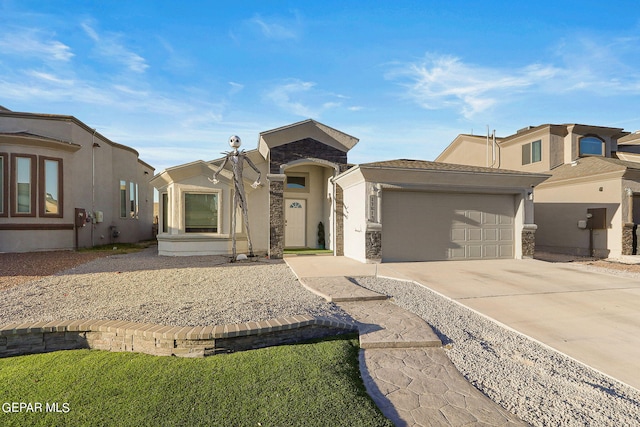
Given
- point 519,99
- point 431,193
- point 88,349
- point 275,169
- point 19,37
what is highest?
point 19,37

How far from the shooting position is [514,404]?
9.18 feet

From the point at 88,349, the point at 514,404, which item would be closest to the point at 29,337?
the point at 88,349

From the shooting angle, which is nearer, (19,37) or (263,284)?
(263,284)

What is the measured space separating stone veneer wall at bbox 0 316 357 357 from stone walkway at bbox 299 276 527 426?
71 cm

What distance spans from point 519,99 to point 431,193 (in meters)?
4.47

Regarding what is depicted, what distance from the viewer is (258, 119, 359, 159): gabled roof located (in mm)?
11984

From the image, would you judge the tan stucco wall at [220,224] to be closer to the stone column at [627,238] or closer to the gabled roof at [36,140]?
the gabled roof at [36,140]

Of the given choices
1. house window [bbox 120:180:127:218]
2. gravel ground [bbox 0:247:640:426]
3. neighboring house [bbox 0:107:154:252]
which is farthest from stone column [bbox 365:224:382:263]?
house window [bbox 120:180:127:218]

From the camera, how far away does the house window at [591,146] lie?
17470 millimetres

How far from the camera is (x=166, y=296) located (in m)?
6.12

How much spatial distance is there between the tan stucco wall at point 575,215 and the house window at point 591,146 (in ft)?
12.7

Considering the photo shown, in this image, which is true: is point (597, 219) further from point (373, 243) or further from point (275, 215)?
point (275, 215)

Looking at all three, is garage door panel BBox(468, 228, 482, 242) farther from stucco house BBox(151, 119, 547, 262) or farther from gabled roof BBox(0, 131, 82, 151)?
gabled roof BBox(0, 131, 82, 151)

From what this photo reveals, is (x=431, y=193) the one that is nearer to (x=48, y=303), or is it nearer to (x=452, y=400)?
(x=452, y=400)
